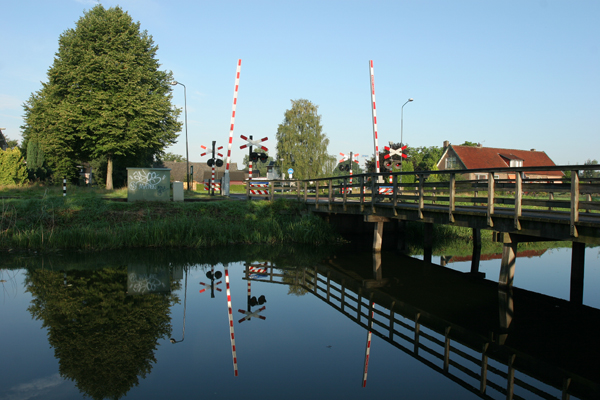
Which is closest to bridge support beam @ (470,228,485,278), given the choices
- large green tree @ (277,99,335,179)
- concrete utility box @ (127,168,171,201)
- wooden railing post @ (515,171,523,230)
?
wooden railing post @ (515,171,523,230)

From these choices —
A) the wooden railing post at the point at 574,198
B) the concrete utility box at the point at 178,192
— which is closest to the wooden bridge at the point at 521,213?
the wooden railing post at the point at 574,198

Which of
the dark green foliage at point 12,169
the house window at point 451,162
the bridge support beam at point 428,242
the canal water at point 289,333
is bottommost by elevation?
the canal water at point 289,333

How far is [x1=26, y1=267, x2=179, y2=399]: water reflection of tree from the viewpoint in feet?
16.7

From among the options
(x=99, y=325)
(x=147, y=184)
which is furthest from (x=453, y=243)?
(x=99, y=325)

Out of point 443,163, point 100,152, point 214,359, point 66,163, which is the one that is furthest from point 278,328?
point 443,163

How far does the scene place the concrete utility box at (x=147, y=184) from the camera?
17.1 m

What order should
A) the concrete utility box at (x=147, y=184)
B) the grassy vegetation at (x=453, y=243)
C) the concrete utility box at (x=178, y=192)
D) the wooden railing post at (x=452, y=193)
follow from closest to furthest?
the wooden railing post at (x=452, y=193), the grassy vegetation at (x=453, y=243), the concrete utility box at (x=147, y=184), the concrete utility box at (x=178, y=192)

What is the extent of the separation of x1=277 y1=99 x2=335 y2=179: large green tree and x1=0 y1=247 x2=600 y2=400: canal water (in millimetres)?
42630

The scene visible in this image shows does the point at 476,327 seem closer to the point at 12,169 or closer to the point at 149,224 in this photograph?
the point at 149,224

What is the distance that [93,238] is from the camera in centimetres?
1366

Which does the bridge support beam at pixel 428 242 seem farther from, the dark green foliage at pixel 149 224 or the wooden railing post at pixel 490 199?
the wooden railing post at pixel 490 199

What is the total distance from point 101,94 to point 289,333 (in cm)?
2467

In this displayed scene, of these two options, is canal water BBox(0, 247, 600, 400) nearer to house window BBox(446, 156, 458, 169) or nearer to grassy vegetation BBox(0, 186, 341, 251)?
grassy vegetation BBox(0, 186, 341, 251)

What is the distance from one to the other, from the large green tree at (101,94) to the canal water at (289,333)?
702 inches
